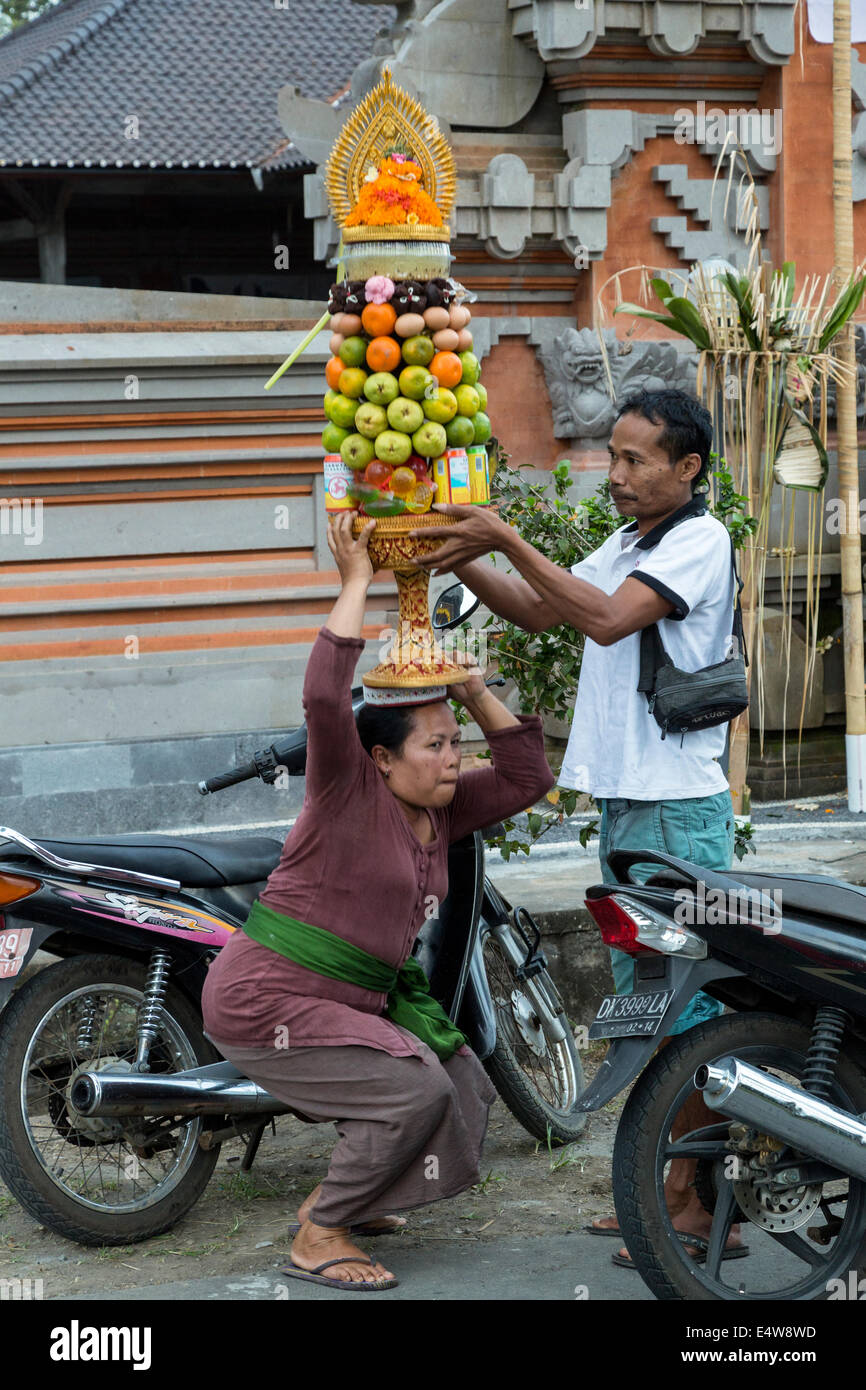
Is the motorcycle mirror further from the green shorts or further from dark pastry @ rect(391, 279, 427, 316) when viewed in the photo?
dark pastry @ rect(391, 279, 427, 316)

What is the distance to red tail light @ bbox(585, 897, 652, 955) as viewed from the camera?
3.20 meters

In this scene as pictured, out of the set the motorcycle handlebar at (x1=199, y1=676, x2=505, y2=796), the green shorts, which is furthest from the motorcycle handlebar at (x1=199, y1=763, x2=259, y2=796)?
the green shorts

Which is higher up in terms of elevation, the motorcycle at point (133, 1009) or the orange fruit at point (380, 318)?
the orange fruit at point (380, 318)

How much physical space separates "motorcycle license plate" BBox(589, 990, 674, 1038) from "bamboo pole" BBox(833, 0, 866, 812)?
480cm

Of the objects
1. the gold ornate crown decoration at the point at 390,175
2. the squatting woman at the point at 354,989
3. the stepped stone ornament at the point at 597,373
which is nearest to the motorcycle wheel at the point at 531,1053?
the squatting woman at the point at 354,989

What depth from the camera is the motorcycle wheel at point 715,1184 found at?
10.3 feet

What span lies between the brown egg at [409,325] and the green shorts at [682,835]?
3.62 feet

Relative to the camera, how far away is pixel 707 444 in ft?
11.9

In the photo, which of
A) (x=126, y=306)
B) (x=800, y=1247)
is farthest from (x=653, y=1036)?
(x=126, y=306)

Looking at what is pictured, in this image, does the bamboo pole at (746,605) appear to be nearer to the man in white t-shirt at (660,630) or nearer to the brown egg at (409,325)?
the man in white t-shirt at (660,630)

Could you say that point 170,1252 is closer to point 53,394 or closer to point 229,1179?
point 229,1179

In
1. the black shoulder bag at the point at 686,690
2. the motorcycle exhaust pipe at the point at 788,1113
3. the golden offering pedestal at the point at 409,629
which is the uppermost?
the golden offering pedestal at the point at 409,629

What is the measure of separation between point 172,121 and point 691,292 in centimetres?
1097
